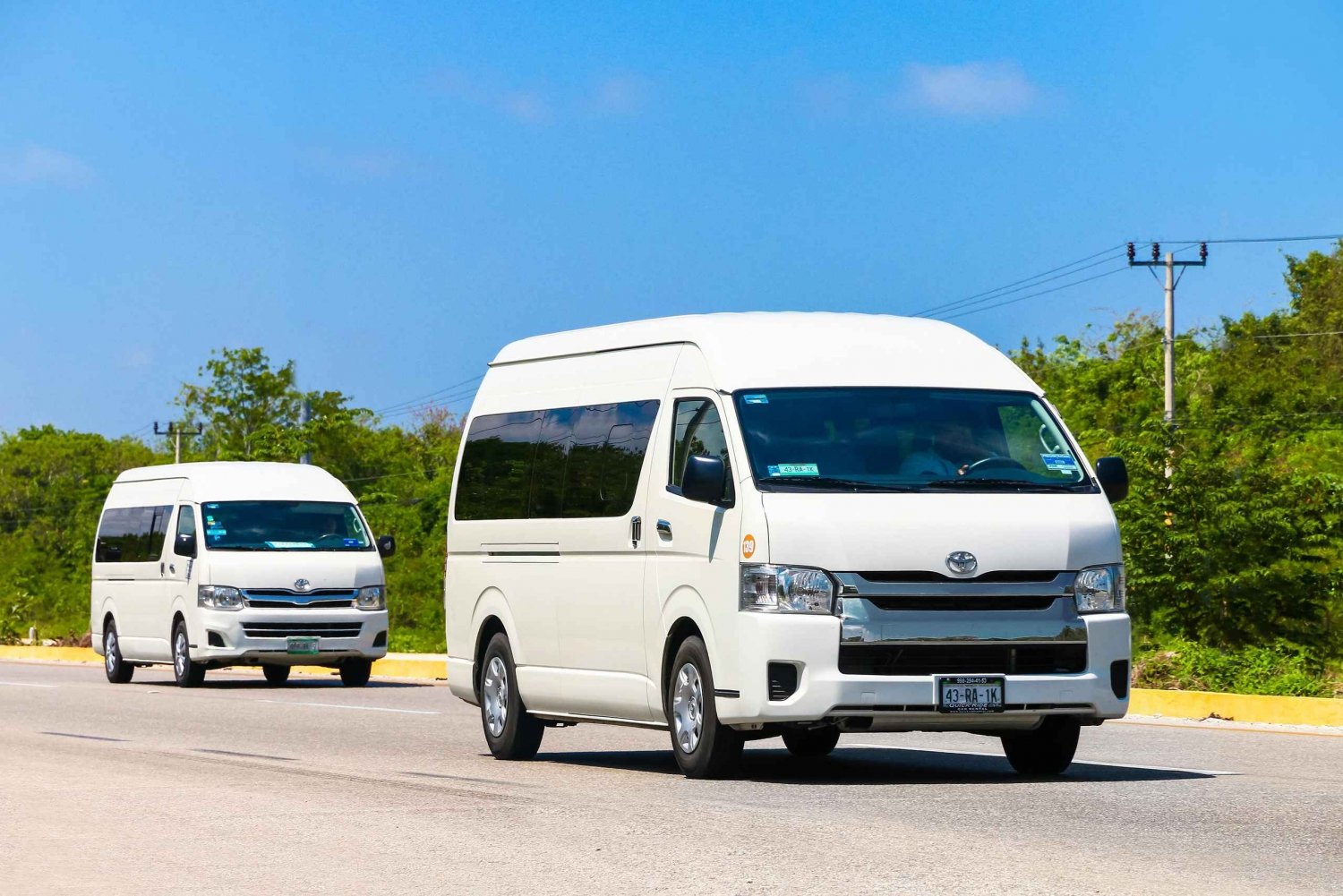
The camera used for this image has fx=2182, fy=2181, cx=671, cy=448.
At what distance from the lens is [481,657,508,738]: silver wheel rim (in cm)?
1527

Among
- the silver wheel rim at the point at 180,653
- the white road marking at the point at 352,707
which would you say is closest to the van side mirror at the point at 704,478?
the white road marking at the point at 352,707

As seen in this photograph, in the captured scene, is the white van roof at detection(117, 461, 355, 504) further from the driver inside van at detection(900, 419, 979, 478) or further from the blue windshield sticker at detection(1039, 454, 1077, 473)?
the blue windshield sticker at detection(1039, 454, 1077, 473)

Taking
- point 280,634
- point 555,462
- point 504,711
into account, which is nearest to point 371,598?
point 280,634

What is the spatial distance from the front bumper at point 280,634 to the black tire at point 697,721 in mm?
14517

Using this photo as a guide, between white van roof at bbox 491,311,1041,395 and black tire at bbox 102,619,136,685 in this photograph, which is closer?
white van roof at bbox 491,311,1041,395

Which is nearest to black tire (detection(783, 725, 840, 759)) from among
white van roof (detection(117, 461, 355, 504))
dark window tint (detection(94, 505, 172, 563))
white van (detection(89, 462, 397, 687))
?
white van (detection(89, 462, 397, 687))

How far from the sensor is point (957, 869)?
868cm

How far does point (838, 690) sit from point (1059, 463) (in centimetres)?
210

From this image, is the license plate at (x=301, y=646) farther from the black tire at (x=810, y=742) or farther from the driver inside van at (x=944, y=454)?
the driver inside van at (x=944, y=454)

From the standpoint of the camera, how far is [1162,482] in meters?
23.3

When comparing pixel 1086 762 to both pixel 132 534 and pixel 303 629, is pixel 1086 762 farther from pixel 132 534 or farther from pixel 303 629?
pixel 132 534

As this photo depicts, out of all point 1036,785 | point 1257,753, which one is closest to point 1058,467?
point 1036,785

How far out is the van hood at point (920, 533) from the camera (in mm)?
11867

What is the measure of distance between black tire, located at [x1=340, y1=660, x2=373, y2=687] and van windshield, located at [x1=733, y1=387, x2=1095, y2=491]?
1580 cm
